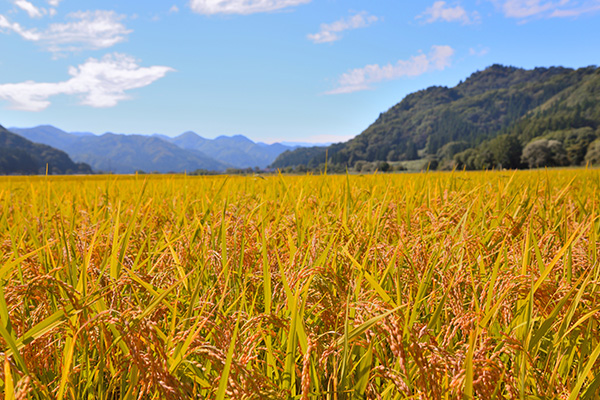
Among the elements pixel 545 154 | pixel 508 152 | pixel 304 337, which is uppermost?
pixel 508 152

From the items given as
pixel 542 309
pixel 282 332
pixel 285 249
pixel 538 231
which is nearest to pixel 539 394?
pixel 542 309

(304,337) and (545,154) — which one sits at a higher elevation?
(545,154)

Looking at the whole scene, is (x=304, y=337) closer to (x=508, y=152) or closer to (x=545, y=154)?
(x=545, y=154)

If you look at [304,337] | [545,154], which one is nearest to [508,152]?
[545,154]

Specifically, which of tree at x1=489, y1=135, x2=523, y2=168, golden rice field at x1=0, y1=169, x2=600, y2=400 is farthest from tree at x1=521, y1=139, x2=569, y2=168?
golden rice field at x1=0, y1=169, x2=600, y2=400

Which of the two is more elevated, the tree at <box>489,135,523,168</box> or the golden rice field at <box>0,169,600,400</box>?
the tree at <box>489,135,523,168</box>

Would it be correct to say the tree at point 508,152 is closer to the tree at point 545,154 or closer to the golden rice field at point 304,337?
the tree at point 545,154

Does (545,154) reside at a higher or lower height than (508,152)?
lower

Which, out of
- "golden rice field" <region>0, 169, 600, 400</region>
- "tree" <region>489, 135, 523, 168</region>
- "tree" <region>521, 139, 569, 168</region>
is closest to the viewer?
"golden rice field" <region>0, 169, 600, 400</region>

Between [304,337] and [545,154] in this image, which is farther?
[545,154]

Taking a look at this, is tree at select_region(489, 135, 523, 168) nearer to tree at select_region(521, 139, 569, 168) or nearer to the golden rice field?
tree at select_region(521, 139, 569, 168)

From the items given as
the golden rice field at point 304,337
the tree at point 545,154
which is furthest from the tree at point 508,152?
the golden rice field at point 304,337

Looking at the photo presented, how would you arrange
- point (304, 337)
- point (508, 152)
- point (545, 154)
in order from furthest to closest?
point (508, 152)
point (545, 154)
point (304, 337)

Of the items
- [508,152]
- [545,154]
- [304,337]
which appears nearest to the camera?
[304,337]
